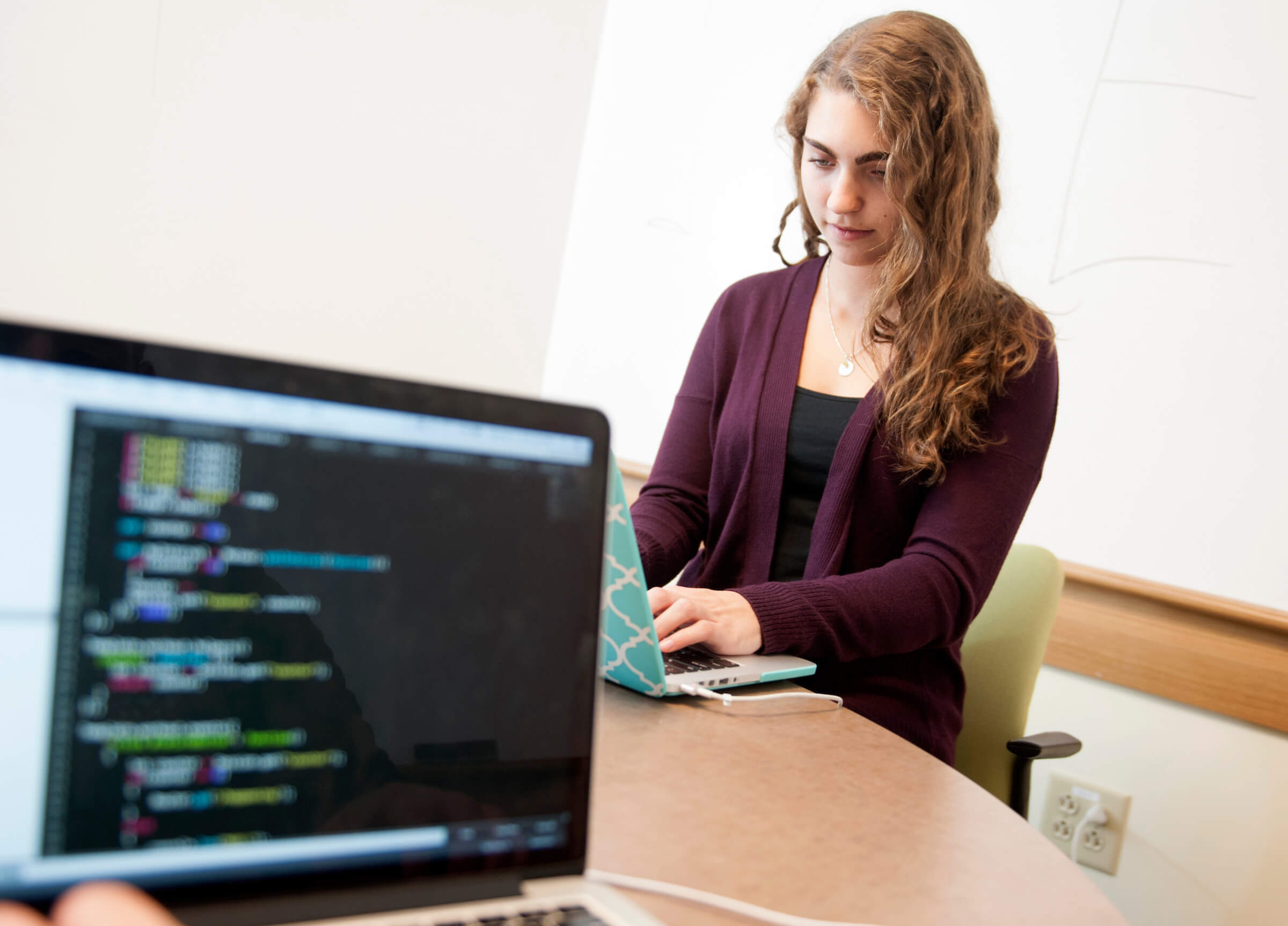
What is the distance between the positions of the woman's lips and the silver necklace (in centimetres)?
12

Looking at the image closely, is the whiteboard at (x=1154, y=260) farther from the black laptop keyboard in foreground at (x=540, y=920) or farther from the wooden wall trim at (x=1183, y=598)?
the black laptop keyboard in foreground at (x=540, y=920)

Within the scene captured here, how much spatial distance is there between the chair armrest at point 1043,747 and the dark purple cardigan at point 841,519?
0.12 m

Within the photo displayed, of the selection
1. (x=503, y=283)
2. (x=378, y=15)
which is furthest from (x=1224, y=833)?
(x=378, y=15)

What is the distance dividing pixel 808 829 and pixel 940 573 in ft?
1.62

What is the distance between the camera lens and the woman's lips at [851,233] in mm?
1229

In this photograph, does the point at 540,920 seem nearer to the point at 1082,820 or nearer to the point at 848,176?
the point at 848,176

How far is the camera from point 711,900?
1.66ft

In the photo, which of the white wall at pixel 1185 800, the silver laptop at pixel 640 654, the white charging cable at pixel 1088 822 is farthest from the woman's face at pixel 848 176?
the white charging cable at pixel 1088 822

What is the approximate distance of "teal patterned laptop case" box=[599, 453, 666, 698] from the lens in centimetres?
74

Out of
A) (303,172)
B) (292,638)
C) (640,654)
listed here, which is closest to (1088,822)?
(640,654)

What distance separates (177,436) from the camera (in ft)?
1.21

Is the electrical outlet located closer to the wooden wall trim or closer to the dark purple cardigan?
the wooden wall trim

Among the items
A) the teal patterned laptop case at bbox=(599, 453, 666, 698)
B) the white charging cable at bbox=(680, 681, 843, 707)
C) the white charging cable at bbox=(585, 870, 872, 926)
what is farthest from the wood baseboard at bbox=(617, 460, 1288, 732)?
the white charging cable at bbox=(585, 870, 872, 926)

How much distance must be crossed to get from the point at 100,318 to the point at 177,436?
5.20ft
